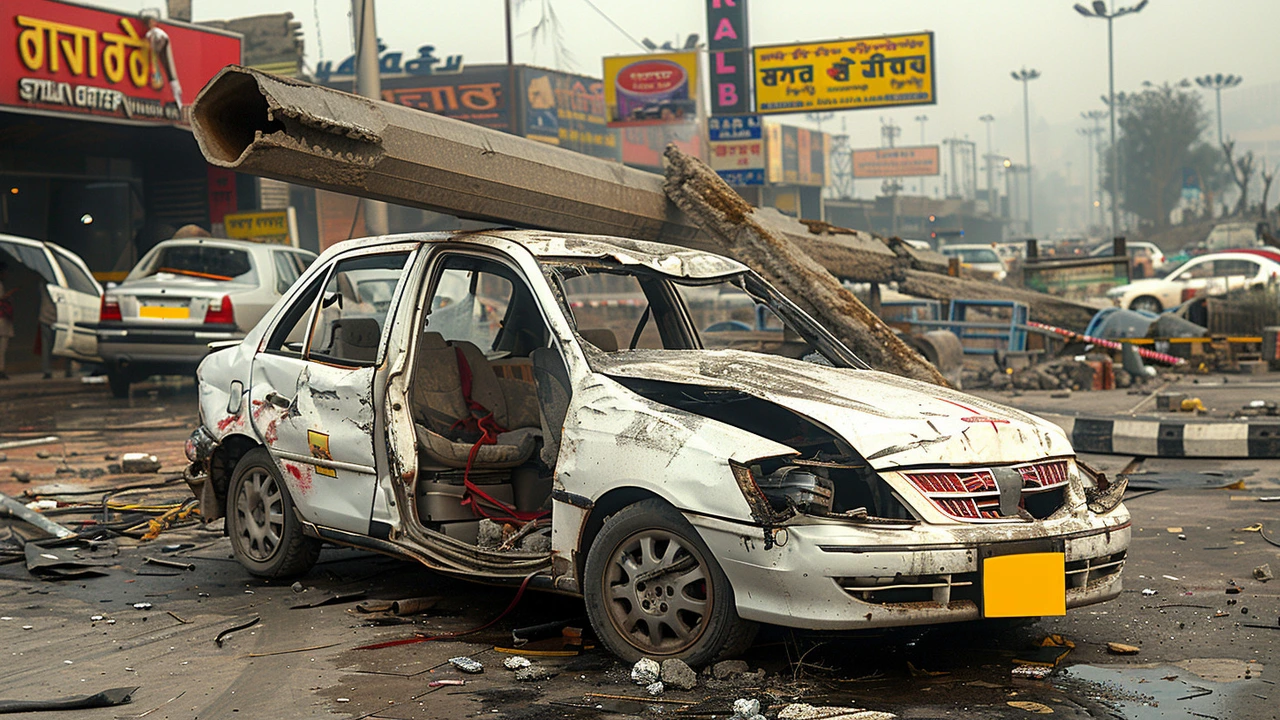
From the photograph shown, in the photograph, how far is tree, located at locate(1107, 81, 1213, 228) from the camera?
9875 cm

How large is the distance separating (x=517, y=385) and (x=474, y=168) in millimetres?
1415

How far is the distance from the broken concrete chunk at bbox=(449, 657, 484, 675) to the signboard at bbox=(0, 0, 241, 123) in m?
15.5

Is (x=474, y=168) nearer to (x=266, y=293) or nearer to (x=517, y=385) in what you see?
(x=517, y=385)

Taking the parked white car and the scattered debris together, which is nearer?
the scattered debris

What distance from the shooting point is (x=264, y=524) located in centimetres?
625

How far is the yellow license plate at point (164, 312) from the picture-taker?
14445mm

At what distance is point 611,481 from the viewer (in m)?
4.45

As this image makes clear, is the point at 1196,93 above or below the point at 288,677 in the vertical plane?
above

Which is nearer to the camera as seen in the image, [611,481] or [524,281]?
[611,481]

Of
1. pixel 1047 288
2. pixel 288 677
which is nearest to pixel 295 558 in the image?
pixel 288 677

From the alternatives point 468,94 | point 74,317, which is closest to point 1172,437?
point 74,317

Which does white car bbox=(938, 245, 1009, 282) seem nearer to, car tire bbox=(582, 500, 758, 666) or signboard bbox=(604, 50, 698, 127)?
signboard bbox=(604, 50, 698, 127)

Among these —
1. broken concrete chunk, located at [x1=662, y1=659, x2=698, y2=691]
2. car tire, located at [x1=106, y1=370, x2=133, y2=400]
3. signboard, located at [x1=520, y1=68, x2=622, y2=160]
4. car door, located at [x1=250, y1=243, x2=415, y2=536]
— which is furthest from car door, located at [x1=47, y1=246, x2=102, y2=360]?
signboard, located at [x1=520, y1=68, x2=622, y2=160]

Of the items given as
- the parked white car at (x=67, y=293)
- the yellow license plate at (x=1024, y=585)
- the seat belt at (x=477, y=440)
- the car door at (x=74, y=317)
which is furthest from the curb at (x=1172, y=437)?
the car door at (x=74, y=317)
